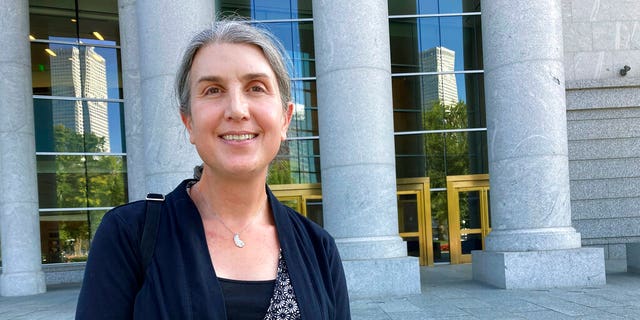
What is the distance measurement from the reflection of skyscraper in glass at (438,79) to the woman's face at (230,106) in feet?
55.5

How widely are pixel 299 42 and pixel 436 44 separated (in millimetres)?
4859

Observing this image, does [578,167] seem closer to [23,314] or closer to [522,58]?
[522,58]

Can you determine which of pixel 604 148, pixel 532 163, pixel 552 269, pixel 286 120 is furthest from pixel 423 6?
pixel 286 120

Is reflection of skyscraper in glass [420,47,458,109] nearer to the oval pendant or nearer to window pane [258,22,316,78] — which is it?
window pane [258,22,316,78]

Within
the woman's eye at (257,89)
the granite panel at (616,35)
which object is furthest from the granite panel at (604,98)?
the woman's eye at (257,89)

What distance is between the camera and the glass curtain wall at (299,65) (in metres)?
17.5

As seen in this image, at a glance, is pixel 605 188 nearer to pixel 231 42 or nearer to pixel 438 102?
pixel 438 102

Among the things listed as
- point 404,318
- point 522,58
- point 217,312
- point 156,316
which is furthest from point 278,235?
point 522,58

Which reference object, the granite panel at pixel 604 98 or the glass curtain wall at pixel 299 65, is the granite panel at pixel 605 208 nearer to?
the granite panel at pixel 604 98

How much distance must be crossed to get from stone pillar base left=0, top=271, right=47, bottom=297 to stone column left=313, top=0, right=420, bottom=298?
8761 mm

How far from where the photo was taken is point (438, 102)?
1798 centimetres

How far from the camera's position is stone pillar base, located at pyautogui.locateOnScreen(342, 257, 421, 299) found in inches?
382

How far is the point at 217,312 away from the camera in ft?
4.77

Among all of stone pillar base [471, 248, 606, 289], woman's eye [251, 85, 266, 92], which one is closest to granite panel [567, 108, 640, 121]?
stone pillar base [471, 248, 606, 289]
